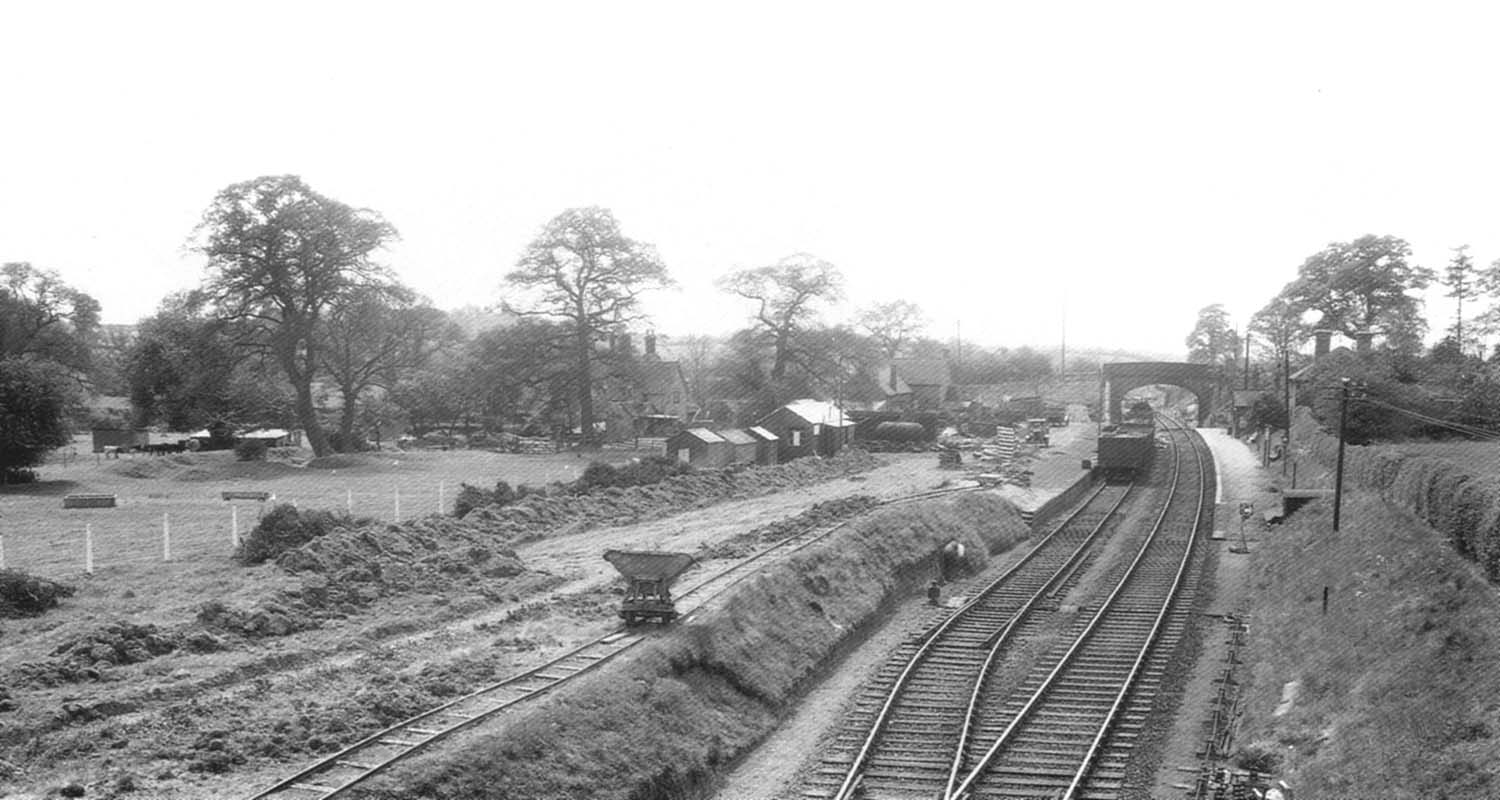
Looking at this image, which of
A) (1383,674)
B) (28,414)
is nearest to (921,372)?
(28,414)

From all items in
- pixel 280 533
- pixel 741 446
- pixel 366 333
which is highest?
pixel 366 333

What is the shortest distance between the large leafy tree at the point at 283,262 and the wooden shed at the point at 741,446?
19.6 meters

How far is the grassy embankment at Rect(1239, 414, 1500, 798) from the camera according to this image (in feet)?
42.3

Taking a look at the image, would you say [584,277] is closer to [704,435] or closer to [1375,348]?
[704,435]

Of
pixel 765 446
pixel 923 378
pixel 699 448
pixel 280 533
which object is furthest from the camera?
pixel 923 378

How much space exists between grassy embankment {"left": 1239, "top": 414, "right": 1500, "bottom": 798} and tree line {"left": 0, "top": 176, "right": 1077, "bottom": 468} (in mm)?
40423

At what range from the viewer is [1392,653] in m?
16.3

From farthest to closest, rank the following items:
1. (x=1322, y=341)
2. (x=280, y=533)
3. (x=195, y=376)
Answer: (x=1322, y=341) → (x=195, y=376) → (x=280, y=533)

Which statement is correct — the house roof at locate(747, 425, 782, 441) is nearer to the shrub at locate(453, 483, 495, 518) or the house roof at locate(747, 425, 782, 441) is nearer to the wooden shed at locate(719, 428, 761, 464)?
the wooden shed at locate(719, 428, 761, 464)

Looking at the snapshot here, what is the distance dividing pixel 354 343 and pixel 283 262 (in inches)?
378

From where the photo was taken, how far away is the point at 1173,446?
200 feet

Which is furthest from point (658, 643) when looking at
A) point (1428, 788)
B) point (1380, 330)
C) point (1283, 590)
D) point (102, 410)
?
point (102, 410)

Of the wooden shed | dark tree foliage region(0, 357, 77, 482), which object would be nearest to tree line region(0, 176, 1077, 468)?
dark tree foliage region(0, 357, 77, 482)

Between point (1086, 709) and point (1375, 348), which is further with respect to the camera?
point (1375, 348)
